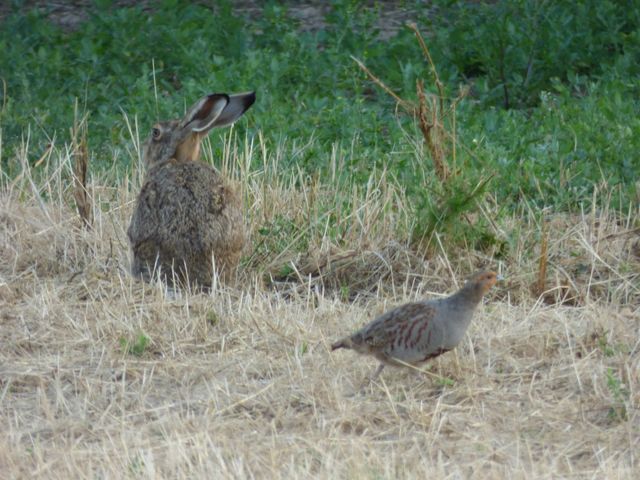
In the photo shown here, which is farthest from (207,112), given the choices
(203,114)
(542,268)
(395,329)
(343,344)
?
(395,329)

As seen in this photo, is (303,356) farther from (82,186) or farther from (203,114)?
(82,186)

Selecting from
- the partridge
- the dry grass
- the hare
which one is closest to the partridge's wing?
the partridge

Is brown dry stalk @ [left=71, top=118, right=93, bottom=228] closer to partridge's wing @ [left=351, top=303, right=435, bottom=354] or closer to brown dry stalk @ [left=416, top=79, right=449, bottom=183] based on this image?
brown dry stalk @ [left=416, top=79, right=449, bottom=183]

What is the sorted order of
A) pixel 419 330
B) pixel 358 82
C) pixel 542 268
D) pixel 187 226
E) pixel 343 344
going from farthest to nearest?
Result: pixel 358 82 < pixel 187 226 < pixel 542 268 < pixel 343 344 < pixel 419 330

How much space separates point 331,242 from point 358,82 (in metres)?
3.42

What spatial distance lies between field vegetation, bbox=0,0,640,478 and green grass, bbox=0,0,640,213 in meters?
0.03

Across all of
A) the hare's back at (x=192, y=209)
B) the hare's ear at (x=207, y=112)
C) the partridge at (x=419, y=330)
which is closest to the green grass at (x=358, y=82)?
the hare's ear at (x=207, y=112)

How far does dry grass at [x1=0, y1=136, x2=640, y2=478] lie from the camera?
5480 millimetres

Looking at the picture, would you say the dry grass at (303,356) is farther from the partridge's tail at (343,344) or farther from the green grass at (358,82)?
the green grass at (358,82)

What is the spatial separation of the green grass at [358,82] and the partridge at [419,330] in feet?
8.61

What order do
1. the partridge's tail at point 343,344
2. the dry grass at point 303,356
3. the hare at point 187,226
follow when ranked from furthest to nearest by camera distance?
the hare at point 187,226, the partridge's tail at point 343,344, the dry grass at point 303,356

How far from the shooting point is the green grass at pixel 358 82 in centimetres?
967

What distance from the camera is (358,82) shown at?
1185 cm

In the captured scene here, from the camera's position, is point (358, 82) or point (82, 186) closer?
point (82, 186)
